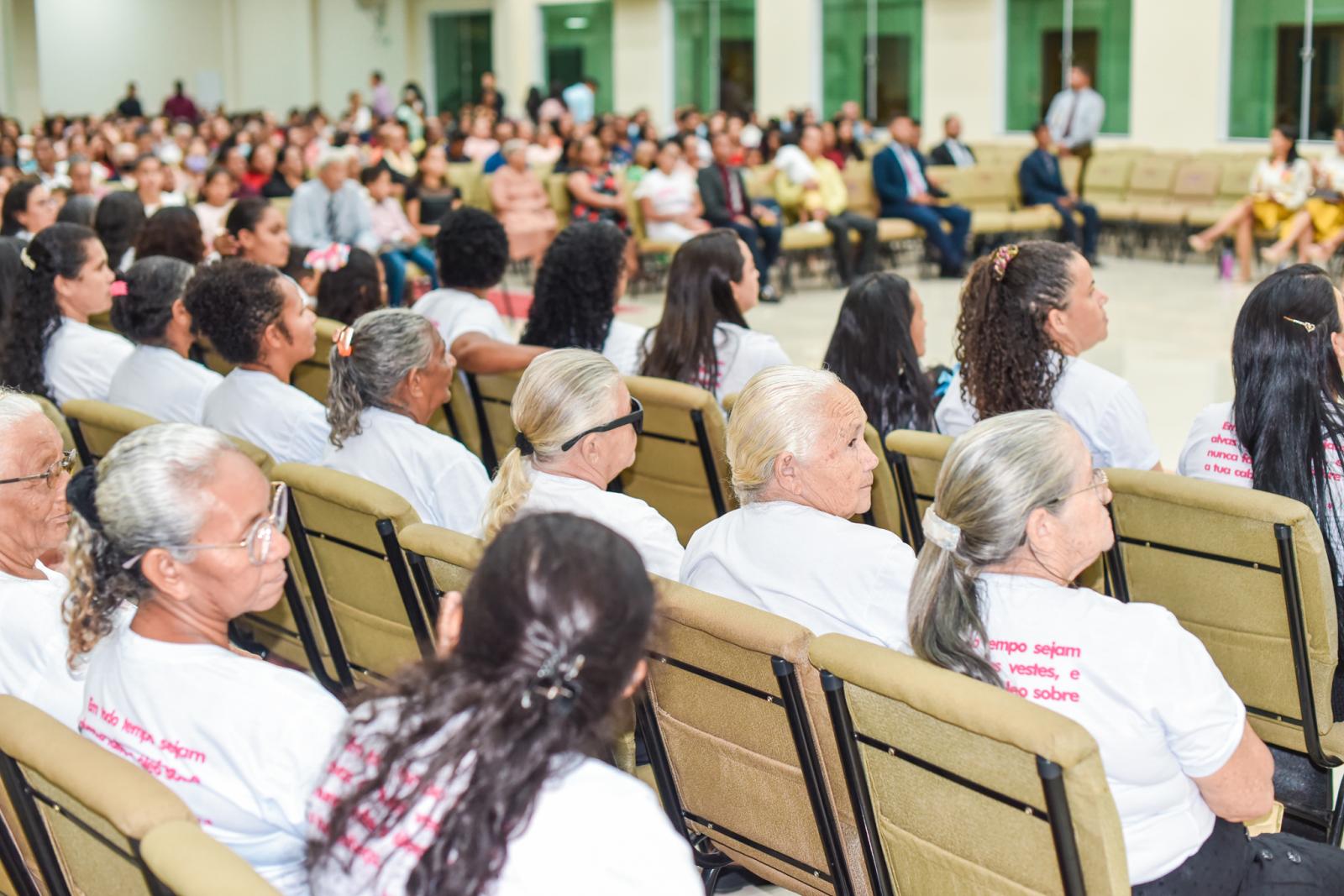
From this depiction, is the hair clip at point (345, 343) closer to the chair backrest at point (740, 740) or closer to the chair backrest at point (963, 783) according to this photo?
the chair backrest at point (740, 740)

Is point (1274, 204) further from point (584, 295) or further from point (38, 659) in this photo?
point (38, 659)

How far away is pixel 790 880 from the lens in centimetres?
229

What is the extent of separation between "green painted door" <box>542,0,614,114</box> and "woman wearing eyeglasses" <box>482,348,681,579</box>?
753 inches

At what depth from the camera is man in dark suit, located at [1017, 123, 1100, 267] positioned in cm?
1234

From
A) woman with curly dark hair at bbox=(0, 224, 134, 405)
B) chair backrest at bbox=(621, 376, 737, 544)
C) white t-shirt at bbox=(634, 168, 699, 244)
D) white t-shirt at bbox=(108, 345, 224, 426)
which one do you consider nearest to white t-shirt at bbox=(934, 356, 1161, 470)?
chair backrest at bbox=(621, 376, 737, 544)

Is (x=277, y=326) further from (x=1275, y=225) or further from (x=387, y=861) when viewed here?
(x=1275, y=225)

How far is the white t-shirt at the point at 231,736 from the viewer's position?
5.62 ft

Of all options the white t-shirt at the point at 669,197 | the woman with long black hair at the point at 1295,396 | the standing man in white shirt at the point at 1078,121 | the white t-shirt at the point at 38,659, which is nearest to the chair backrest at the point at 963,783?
the white t-shirt at the point at 38,659

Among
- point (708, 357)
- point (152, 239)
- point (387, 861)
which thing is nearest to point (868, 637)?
point (387, 861)

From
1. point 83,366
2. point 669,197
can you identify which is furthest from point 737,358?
point 669,197

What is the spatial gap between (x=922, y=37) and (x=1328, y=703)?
16.0m

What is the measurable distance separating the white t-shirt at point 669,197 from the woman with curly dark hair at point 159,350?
21.5 ft

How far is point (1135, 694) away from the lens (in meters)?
1.90

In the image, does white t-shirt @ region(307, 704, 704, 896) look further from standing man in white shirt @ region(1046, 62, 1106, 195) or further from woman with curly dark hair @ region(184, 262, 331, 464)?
standing man in white shirt @ region(1046, 62, 1106, 195)
